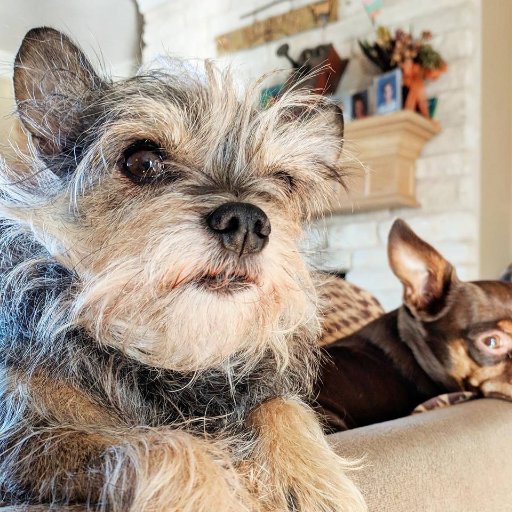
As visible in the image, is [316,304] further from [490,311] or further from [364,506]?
[490,311]

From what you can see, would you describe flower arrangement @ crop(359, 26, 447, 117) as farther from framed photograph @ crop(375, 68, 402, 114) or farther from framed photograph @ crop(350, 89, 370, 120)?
framed photograph @ crop(350, 89, 370, 120)

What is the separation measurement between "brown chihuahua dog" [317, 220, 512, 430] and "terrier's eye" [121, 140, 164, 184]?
0.67 meters

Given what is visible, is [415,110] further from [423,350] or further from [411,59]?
[423,350]

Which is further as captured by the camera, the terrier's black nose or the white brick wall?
the white brick wall

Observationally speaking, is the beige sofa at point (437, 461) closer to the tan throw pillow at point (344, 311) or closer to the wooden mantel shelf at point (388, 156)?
the tan throw pillow at point (344, 311)

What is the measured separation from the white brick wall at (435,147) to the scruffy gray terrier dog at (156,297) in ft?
8.57

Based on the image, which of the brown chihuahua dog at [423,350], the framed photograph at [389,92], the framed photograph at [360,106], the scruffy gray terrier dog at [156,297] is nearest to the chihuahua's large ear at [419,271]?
the brown chihuahua dog at [423,350]

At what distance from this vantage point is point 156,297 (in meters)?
0.99

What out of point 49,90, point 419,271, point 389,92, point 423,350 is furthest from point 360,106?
point 49,90

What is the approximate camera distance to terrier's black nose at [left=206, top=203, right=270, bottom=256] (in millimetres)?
944

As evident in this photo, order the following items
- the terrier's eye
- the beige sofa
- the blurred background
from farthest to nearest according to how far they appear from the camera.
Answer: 1. the blurred background
2. the terrier's eye
3. the beige sofa

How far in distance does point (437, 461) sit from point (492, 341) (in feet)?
2.14

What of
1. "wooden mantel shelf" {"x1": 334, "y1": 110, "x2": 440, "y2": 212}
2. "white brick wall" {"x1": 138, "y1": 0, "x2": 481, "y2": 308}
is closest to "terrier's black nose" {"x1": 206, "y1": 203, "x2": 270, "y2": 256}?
"white brick wall" {"x1": 138, "y1": 0, "x2": 481, "y2": 308}

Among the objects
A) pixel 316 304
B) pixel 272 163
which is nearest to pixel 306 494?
pixel 316 304
